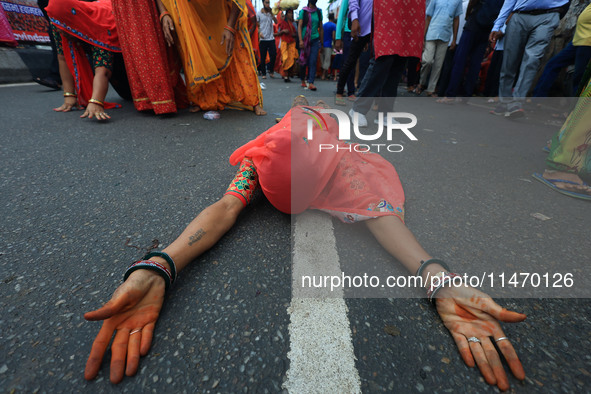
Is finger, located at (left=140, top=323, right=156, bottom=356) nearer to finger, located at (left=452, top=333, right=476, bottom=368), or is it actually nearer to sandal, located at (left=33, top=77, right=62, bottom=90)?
finger, located at (left=452, top=333, right=476, bottom=368)

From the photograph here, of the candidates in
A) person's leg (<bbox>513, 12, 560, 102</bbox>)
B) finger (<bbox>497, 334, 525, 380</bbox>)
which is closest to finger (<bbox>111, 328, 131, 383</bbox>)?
finger (<bbox>497, 334, 525, 380</bbox>)

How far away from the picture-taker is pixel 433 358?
749 millimetres

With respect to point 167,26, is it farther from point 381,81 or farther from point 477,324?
point 477,324

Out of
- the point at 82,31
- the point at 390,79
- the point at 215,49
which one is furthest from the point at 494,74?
the point at 82,31

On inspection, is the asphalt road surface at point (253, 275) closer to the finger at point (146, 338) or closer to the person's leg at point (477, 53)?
the finger at point (146, 338)

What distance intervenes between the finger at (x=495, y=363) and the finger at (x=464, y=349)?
0.04m

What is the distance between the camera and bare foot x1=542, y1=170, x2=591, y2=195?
1.70 meters

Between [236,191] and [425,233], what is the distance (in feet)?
3.02

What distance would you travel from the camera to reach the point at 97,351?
0.70m

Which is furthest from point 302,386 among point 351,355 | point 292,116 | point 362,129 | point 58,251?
point 362,129

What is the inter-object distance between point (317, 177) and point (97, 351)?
36.2 inches

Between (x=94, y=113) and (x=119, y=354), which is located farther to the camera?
(x=94, y=113)

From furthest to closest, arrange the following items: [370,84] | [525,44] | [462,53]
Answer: [462,53] → [525,44] → [370,84]

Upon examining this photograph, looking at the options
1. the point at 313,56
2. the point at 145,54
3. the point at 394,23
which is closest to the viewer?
the point at 394,23
